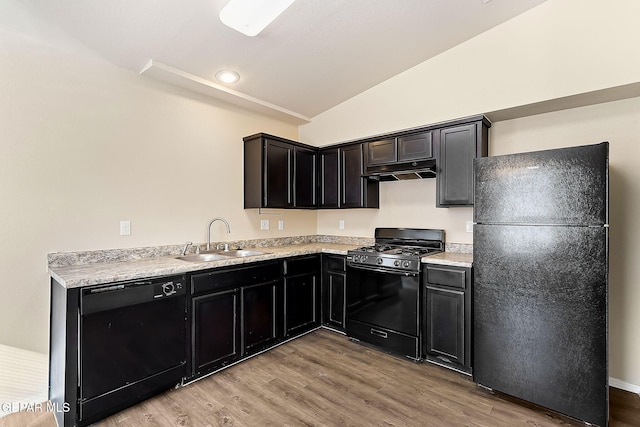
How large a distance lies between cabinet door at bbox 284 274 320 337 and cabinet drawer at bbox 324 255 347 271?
201mm

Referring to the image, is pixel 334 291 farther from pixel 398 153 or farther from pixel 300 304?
pixel 398 153

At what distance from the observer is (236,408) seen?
215 centimetres

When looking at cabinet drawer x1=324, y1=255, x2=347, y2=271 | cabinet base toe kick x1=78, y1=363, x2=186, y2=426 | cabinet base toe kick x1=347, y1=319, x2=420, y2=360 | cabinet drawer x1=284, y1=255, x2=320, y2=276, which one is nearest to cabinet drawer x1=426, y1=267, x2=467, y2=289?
cabinet base toe kick x1=347, y1=319, x2=420, y2=360

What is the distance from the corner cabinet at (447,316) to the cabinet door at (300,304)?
48.8 inches

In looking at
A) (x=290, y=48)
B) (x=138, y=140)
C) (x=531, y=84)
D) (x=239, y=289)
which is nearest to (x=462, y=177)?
(x=531, y=84)

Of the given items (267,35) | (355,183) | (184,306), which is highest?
(267,35)

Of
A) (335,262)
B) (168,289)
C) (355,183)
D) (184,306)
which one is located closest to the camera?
(168,289)

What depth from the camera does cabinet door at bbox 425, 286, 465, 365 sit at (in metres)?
2.60

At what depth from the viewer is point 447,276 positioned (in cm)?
267

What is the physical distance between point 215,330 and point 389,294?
161 cm

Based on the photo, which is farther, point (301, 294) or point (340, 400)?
point (301, 294)

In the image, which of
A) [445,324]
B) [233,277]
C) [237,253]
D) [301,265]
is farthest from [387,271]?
[237,253]

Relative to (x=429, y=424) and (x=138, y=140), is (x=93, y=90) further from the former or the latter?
(x=429, y=424)

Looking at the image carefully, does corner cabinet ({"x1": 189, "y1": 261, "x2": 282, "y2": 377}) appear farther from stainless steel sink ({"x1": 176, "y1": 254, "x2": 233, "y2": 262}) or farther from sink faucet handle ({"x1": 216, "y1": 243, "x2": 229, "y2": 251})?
sink faucet handle ({"x1": 216, "y1": 243, "x2": 229, "y2": 251})
